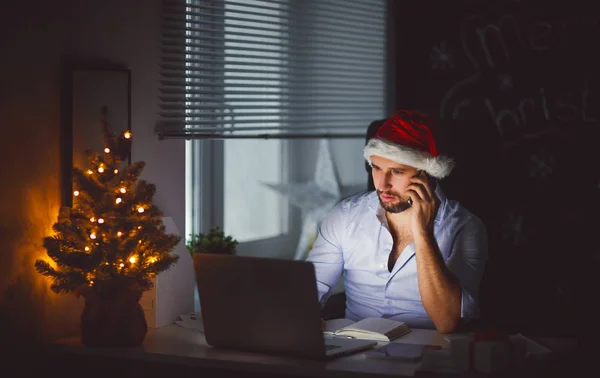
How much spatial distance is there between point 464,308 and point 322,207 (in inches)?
67.2

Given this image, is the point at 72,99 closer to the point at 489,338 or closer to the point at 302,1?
the point at 489,338

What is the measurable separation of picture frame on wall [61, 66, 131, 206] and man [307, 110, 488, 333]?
2.96ft

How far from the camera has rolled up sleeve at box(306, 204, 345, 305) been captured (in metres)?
3.01

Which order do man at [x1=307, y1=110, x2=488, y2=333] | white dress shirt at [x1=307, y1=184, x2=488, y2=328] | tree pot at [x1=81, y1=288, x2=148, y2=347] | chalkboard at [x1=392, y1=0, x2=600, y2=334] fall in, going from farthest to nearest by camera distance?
chalkboard at [x1=392, y1=0, x2=600, y2=334] < white dress shirt at [x1=307, y1=184, x2=488, y2=328] < man at [x1=307, y1=110, x2=488, y2=333] < tree pot at [x1=81, y1=288, x2=148, y2=347]

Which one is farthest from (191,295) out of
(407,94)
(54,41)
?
(407,94)

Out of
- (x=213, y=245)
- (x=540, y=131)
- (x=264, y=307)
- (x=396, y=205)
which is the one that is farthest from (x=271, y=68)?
(x=264, y=307)

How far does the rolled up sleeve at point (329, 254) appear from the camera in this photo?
9.87 feet

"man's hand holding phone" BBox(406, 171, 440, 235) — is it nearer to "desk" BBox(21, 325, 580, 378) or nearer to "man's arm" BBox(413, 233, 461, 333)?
"man's arm" BBox(413, 233, 461, 333)

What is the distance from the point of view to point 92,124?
8.41 ft

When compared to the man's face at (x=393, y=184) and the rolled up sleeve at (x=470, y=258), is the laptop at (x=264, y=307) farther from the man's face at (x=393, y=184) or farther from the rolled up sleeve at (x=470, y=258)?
the man's face at (x=393, y=184)

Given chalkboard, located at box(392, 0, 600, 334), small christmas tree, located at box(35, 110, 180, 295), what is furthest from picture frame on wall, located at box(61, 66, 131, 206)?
chalkboard, located at box(392, 0, 600, 334)

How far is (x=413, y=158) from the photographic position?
289 centimetres

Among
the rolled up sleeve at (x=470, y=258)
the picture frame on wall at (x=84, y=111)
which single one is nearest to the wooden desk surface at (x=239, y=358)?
the rolled up sleeve at (x=470, y=258)

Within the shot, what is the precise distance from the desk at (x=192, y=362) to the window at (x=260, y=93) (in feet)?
2.72
